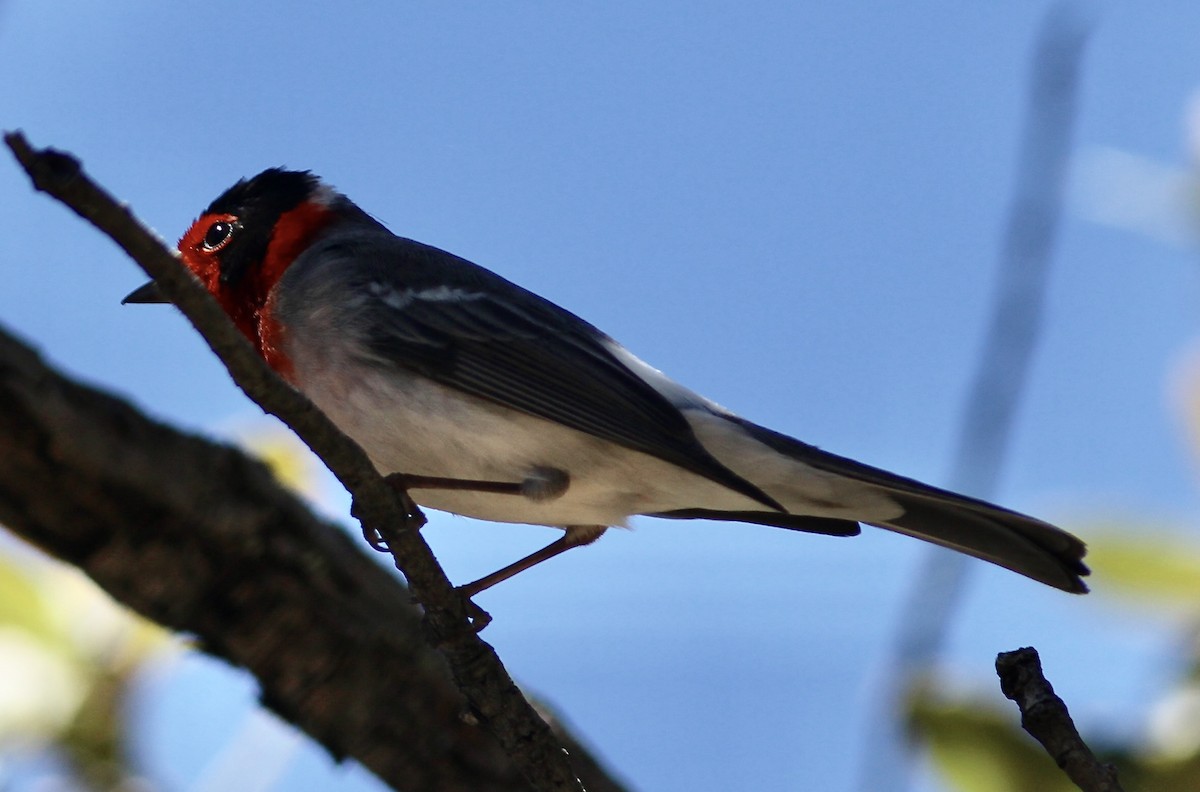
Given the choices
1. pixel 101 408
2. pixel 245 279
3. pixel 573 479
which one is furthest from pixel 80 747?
pixel 245 279

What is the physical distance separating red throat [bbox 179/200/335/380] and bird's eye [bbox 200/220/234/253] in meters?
0.02

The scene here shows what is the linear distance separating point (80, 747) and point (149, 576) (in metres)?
0.60

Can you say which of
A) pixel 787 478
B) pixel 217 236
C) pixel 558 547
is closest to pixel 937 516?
pixel 787 478

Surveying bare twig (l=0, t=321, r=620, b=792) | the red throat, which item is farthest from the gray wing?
bare twig (l=0, t=321, r=620, b=792)

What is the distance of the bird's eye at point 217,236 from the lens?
496 cm

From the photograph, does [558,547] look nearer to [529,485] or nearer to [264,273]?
[529,485]

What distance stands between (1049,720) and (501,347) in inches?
93.7

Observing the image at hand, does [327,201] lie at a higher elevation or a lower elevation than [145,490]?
higher

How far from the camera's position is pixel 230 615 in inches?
156

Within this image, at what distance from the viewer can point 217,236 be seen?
5016 millimetres

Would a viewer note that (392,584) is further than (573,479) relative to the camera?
Yes

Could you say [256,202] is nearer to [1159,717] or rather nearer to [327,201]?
[327,201]

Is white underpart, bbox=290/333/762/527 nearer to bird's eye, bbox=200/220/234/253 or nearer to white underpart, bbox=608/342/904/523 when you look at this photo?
white underpart, bbox=608/342/904/523

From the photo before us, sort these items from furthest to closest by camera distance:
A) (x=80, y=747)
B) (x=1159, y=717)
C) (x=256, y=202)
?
(x=256, y=202)
(x=80, y=747)
(x=1159, y=717)
